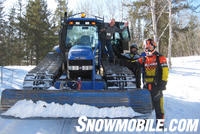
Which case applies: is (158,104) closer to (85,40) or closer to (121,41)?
(85,40)

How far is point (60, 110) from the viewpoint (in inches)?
122

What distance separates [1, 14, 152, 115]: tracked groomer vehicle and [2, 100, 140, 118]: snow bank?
10 cm

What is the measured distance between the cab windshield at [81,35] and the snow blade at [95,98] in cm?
231

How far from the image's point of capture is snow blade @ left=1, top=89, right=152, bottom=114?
3.22 meters

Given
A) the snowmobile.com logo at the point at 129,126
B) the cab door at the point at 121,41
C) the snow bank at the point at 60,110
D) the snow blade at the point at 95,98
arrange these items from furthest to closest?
1. the cab door at the point at 121,41
2. the snowmobile.com logo at the point at 129,126
3. the snow blade at the point at 95,98
4. the snow bank at the point at 60,110

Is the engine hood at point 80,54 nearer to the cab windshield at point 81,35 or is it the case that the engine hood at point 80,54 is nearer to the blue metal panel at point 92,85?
the blue metal panel at point 92,85

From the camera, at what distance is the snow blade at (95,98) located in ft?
10.6

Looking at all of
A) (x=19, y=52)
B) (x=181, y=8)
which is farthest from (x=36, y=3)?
(x=181, y=8)

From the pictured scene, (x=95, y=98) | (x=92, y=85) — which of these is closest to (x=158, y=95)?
(x=95, y=98)

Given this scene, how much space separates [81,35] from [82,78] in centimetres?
150

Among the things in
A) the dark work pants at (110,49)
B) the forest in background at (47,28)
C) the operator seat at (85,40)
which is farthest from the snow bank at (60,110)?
the forest in background at (47,28)

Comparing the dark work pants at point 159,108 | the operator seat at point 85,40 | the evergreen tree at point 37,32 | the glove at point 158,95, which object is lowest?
the dark work pants at point 159,108

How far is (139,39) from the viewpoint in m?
20.6

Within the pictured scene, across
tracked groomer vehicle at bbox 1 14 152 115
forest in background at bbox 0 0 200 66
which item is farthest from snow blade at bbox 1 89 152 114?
forest in background at bbox 0 0 200 66
